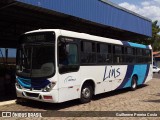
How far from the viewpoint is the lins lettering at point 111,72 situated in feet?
44.0

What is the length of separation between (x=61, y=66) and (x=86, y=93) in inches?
86.9

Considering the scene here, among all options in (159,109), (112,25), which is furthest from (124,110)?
(112,25)

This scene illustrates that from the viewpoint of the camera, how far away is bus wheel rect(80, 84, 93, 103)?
38.1 feet

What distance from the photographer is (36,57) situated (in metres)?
10.5

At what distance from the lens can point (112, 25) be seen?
19.1m

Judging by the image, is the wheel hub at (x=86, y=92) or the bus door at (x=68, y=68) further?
the wheel hub at (x=86, y=92)

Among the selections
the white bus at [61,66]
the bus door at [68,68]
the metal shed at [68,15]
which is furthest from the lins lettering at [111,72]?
the metal shed at [68,15]

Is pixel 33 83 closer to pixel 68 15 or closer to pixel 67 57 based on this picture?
pixel 67 57

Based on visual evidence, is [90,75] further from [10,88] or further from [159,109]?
[10,88]

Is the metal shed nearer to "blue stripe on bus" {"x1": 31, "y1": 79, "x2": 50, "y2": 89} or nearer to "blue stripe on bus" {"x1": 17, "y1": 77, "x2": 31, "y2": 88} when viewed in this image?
"blue stripe on bus" {"x1": 17, "y1": 77, "x2": 31, "y2": 88}

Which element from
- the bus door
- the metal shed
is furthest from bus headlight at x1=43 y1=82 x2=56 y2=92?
the metal shed

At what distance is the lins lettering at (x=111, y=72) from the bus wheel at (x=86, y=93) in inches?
57.8

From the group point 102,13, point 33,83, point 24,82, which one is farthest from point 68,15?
point 33,83

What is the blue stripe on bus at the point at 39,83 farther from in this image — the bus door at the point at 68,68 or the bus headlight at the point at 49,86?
the bus door at the point at 68,68
